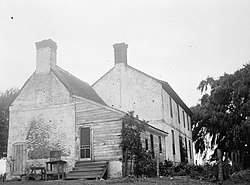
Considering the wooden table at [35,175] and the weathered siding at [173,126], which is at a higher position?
the weathered siding at [173,126]

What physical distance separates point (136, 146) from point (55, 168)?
17.5ft

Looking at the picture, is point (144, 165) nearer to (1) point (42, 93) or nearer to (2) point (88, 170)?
(2) point (88, 170)

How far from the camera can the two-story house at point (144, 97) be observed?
3262 cm

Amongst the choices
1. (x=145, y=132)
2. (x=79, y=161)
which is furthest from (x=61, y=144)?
(x=145, y=132)

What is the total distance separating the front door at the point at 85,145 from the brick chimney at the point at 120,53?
1148 cm

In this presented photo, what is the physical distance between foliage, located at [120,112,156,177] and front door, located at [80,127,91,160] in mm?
2494

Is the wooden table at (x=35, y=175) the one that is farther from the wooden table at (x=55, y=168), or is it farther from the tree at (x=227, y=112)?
the tree at (x=227, y=112)

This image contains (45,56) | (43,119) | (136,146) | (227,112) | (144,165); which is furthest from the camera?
(227,112)

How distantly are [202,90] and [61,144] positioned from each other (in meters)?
21.9

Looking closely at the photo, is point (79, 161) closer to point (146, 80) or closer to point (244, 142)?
point (146, 80)

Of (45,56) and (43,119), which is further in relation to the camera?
(45,56)

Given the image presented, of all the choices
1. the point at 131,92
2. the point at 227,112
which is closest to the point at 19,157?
the point at 131,92

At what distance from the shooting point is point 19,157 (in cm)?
2661

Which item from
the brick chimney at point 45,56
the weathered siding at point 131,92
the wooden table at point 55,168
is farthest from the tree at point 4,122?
the wooden table at point 55,168
